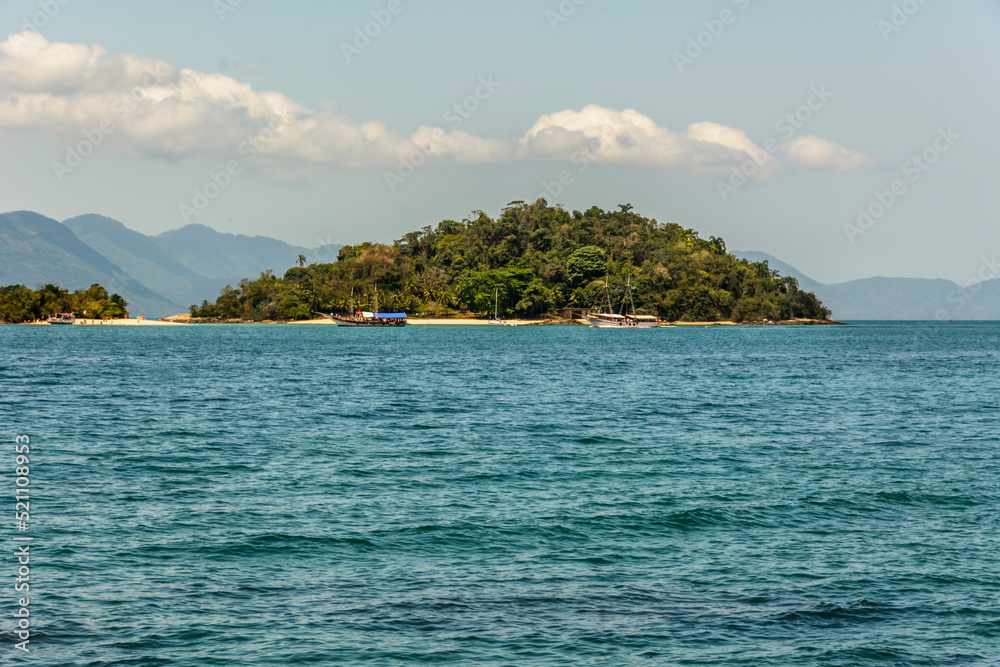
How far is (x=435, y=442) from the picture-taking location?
3406 centimetres

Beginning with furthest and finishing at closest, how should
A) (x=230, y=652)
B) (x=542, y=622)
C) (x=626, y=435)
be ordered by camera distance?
1. (x=626, y=435)
2. (x=542, y=622)
3. (x=230, y=652)

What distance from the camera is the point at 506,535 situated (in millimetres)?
19969

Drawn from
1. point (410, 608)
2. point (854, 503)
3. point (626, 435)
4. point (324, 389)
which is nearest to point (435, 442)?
point (626, 435)

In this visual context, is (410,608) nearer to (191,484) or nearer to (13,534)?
(13,534)

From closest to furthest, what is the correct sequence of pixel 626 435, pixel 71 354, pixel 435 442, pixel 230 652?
pixel 230 652 < pixel 435 442 < pixel 626 435 < pixel 71 354

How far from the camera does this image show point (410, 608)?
1520cm

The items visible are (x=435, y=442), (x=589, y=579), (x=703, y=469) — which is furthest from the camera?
(x=435, y=442)

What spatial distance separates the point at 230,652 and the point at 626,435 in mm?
24955

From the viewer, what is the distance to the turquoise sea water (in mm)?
13969

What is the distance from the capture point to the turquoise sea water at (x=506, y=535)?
45.8 ft

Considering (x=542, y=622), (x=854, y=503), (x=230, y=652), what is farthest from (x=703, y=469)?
(x=230, y=652)

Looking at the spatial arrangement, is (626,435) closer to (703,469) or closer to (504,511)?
(703,469)

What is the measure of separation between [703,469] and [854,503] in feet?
18.7

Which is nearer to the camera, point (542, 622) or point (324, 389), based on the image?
point (542, 622)
